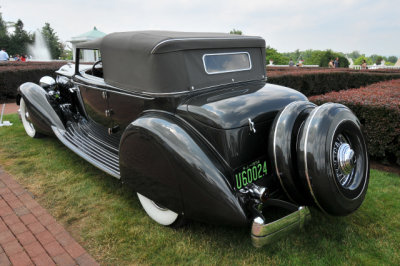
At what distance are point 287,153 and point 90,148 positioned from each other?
2.48 m

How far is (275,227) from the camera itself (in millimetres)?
2051

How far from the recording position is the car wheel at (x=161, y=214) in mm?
2677

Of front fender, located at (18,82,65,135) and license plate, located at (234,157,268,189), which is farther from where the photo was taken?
front fender, located at (18,82,65,135)

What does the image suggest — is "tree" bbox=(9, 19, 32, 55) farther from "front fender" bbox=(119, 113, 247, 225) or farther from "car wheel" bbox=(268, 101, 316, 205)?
"car wheel" bbox=(268, 101, 316, 205)

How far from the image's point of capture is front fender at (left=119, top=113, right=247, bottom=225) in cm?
218

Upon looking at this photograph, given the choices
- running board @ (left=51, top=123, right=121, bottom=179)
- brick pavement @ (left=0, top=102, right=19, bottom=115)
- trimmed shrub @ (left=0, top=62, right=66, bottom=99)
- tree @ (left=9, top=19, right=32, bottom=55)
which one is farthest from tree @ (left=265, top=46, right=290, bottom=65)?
running board @ (left=51, top=123, right=121, bottom=179)

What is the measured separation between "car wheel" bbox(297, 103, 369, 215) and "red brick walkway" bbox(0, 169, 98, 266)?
1.78 m

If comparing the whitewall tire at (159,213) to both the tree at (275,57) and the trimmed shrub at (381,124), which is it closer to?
the trimmed shrub at (381,124)

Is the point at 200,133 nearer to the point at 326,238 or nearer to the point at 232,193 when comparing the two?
the point at 232,193

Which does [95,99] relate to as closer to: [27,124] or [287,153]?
[27,124]

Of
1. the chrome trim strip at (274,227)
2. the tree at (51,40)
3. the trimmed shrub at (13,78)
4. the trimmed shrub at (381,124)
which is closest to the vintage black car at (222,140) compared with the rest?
the chrome trim strip at (274,227)

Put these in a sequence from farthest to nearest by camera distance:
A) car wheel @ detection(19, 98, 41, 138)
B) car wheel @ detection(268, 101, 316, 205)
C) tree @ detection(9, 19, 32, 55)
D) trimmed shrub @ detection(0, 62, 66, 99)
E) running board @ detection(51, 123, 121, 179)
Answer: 1. tree @ detection(9, 19, 32, 55)
2. trimmed shrub @ detection(0, 62, 66, 99)
3. car wheel @ detection(19, 98, 41, 138)
4. running board @ detection(51, 123, 121, 179)
5. car wheel @ detection(268, 101, 316, 205)

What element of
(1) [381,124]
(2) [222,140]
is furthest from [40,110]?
(1) [381,124]

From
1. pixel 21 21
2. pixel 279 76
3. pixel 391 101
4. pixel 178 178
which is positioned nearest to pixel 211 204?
pixel 178 178
